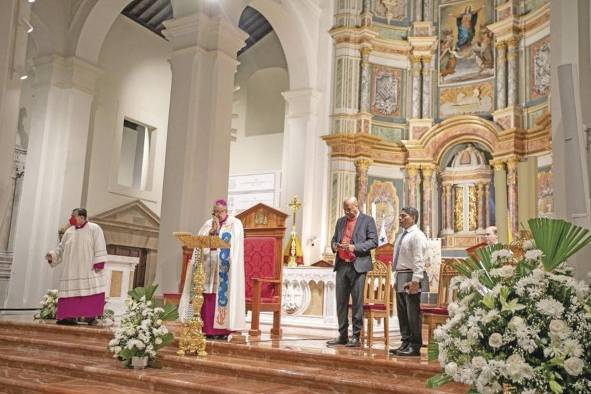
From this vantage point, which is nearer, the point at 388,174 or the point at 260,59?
the point at 388,174

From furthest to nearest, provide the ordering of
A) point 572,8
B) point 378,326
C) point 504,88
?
point 504,88
point 378,326
point 572,8

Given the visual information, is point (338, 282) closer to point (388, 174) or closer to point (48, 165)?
point (48, 165)

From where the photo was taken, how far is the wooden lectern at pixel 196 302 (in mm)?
5184

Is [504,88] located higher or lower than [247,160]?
higher

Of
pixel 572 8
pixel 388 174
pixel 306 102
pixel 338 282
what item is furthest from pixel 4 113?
pixel 388 174

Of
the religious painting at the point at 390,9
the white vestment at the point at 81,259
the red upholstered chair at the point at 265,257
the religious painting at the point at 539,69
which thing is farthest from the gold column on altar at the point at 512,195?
the white vestment at the point at 81,259

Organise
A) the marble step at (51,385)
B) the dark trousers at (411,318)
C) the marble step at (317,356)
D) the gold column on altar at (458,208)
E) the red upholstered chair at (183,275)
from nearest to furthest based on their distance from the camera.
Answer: the marble step at (51,385)
the marble step at (317,356)
the dark trousers at (411,318)
the red upholstered chair at (183,275)
the gold column on altar at (458,208)

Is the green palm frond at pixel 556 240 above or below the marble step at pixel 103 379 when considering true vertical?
above

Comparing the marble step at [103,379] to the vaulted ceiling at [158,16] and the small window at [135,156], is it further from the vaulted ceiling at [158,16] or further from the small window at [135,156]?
the vaulted ceiling at [158,16]

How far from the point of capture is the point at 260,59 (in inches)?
589

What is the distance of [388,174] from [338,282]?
7.88m

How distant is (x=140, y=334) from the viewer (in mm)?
4820

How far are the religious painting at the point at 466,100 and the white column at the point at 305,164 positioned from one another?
3007 millimetres

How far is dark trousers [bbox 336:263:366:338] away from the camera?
18.7 feet
